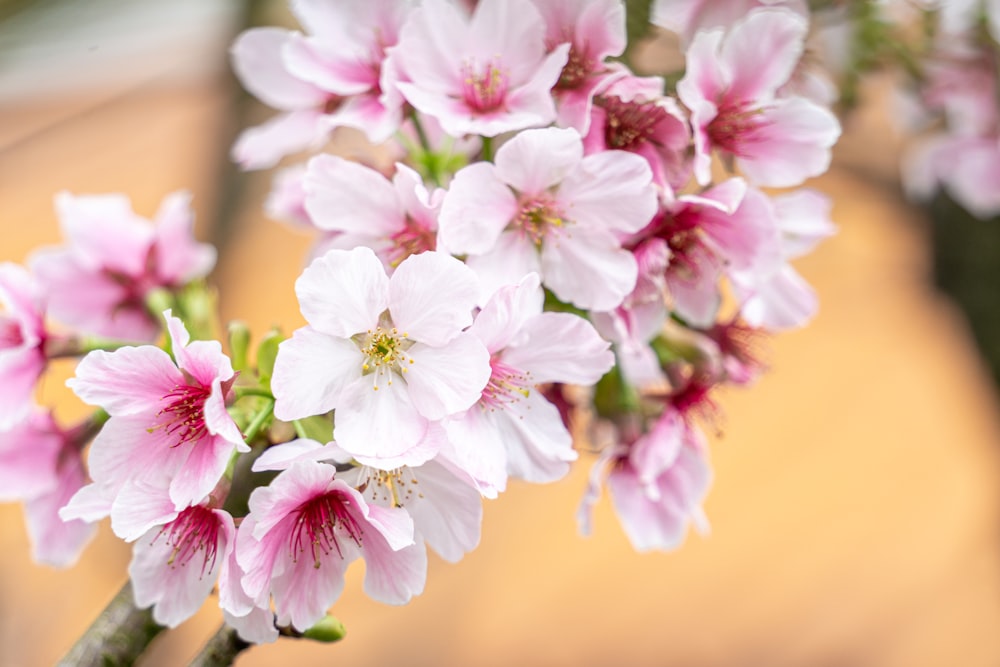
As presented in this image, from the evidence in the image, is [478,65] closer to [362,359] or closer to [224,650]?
[362,359]

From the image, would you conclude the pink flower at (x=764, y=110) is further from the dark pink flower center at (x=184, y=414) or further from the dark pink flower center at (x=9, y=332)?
the dark pink flower center at (x=9, y=332)

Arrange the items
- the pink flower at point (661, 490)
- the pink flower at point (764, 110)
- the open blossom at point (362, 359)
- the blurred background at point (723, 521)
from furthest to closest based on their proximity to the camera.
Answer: the blurred background at point (723, 521), the pink flower at point (661, 490), the pink flower at point (764, 110), the open blossom at point (362, 359)

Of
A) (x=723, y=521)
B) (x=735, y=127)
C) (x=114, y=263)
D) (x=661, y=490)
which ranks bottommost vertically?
(x=723, y=521)

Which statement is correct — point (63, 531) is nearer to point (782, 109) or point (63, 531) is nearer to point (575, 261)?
point (575, 261)

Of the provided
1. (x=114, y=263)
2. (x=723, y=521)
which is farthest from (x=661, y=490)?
(x=723, y=521)

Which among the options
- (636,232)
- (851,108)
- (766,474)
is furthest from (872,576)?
(636,232)

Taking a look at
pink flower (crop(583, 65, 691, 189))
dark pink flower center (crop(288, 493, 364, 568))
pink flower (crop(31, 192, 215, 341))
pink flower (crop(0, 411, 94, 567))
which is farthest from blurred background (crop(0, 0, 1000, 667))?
dark pink flower center (crop(288, 493, 364, 568))

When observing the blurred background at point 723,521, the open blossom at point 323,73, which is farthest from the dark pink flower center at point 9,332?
the blurred background at point 723,521
